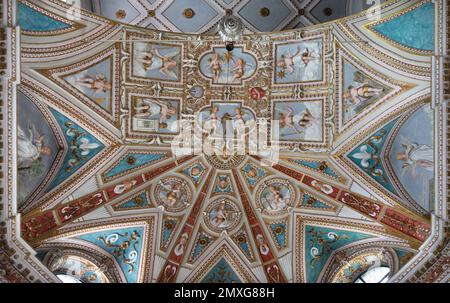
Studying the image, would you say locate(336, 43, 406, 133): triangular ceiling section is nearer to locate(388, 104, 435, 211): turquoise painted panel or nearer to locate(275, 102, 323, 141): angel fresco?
→ locate(275, 102, 323, 141): angel fresco

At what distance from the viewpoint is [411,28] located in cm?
1412

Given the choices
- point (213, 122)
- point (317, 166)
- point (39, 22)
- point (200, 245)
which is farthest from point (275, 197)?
point (39, 22)

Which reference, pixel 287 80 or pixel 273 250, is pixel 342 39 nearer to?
pixel 287 80

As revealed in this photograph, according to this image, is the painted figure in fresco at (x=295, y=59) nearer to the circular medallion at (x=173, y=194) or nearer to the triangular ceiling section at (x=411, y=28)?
the triangular ceiling section at (x=411, y=28)

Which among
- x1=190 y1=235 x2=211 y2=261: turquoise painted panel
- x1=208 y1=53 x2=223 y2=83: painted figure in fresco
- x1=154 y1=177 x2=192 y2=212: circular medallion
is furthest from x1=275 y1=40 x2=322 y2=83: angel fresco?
x1=190 y1=235 x2=211 y2=261: turquoise painted panel

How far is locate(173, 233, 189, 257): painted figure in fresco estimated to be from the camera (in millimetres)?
16469

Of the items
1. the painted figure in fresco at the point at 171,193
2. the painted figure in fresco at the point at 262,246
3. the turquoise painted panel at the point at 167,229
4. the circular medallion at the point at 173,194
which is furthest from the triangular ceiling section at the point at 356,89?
the turquoise painted panel at the point at 167,229

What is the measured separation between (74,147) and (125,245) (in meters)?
3.00

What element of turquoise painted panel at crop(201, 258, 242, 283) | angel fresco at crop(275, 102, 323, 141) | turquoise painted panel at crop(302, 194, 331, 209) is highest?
angel fresco at crop(275, 102, 323, 141)

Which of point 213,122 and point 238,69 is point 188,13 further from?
point 213,122

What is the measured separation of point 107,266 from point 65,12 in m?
6.56

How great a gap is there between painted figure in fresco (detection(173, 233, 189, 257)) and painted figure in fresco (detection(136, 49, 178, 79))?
442 cm

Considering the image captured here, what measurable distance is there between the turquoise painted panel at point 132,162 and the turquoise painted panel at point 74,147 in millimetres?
660

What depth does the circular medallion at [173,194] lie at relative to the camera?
54.3 feet
